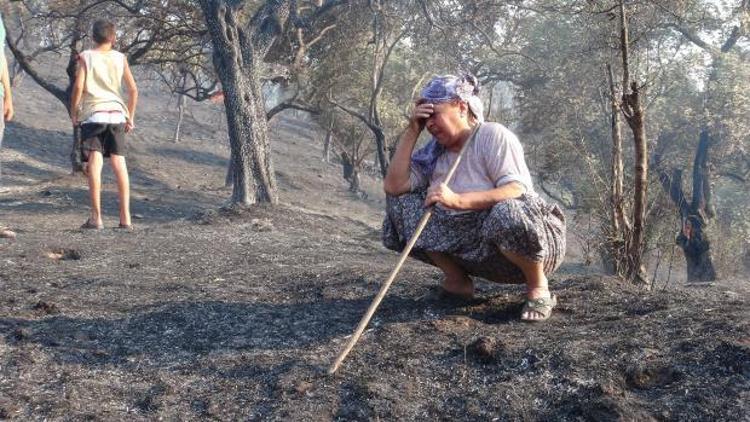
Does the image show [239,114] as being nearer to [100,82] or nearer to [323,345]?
[100,82]

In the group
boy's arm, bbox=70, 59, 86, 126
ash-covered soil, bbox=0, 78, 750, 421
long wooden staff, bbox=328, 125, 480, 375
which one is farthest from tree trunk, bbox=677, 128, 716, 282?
long wooden staff, bbox=328, 125, 480, 375

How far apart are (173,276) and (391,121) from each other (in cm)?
1263

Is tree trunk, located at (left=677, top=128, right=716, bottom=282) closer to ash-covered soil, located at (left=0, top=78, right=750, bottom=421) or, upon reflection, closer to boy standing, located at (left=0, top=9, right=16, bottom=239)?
ash-covered soil, located at (left=0, top=78, right=750, bottom=421)

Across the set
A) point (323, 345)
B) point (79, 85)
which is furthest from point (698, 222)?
point (323, 345)

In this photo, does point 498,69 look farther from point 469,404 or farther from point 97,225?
point 469,404

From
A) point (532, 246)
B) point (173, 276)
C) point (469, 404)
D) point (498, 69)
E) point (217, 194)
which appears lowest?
point (217, 194)

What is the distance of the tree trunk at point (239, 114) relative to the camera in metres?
8.59

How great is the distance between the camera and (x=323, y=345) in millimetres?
3297

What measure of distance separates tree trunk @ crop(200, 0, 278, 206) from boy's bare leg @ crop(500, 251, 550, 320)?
5.47m

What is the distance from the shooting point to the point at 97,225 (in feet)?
21.7

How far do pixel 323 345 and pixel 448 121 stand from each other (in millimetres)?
1100

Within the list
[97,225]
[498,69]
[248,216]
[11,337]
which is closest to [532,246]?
[11,337]

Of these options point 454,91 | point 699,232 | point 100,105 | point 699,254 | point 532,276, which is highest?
point 454,91

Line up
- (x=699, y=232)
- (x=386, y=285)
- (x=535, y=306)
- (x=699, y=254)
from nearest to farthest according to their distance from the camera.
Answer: (x=386, y=285) < (x=535, y=306) < (x=699, y=232) < (x=699, y=254)
